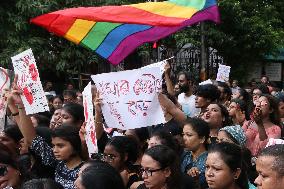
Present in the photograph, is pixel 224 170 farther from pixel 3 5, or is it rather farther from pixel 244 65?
pixel 244 65

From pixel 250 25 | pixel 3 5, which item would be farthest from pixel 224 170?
pixel 250 25

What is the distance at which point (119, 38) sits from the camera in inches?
321

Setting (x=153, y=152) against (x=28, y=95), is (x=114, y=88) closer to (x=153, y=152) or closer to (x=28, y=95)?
(x=28, y=95)

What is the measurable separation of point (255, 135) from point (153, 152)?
2111mm

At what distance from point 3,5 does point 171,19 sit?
490 centimetres

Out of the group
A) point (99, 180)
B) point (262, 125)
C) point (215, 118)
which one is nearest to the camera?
point (99, 180)

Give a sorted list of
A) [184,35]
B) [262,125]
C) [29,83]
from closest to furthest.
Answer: [29,83] → [262,125] → [184,35]

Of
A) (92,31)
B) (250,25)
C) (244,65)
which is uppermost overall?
(92,31)

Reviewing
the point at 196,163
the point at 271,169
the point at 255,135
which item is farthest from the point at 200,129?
the point at 271,169

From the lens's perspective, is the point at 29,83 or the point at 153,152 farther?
the point at 29,83

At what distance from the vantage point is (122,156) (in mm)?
4270

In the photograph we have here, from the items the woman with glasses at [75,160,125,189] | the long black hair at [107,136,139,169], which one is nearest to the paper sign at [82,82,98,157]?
the long black hair at [107,136,139,169]

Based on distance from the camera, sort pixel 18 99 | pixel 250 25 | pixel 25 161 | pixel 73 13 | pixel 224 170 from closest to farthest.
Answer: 1. pixel 224 170
2. pixel 25 161
3. pixel 18 99
4. pixel 73 13
5. pixel 250 25

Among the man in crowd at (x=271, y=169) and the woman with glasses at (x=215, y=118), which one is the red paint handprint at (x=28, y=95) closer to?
the woman with glasses at (x=215, y=118)
